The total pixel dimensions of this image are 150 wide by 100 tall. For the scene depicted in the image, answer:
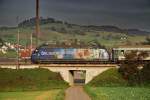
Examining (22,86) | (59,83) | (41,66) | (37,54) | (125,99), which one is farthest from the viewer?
(37,54)

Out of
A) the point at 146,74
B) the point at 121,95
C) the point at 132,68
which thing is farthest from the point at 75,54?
the point at 121,95

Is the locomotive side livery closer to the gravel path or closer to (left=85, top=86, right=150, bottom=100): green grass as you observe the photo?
the gravel path

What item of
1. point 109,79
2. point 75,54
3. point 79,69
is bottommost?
point 109,79

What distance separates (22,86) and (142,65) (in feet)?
84.4

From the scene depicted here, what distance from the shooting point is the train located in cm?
10738

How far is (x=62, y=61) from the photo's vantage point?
107 metres

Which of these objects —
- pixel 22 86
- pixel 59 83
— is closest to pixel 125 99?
pixel 22 86

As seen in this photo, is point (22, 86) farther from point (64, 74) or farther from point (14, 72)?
point (64, 74)

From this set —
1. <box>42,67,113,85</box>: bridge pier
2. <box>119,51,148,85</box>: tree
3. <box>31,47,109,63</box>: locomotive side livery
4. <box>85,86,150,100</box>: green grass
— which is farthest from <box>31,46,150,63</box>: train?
<box>85,86,150,100</box>: green grass

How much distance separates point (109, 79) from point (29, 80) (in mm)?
14884

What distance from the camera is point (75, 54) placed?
110 meters

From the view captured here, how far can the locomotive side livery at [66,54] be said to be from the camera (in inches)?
4245

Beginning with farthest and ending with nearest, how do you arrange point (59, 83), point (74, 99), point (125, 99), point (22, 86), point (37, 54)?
point (37, 54), point (59, 83), point (22, 86), point (74, 99), point (125, 99)

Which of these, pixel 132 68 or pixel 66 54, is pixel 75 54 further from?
pixel 132 68
